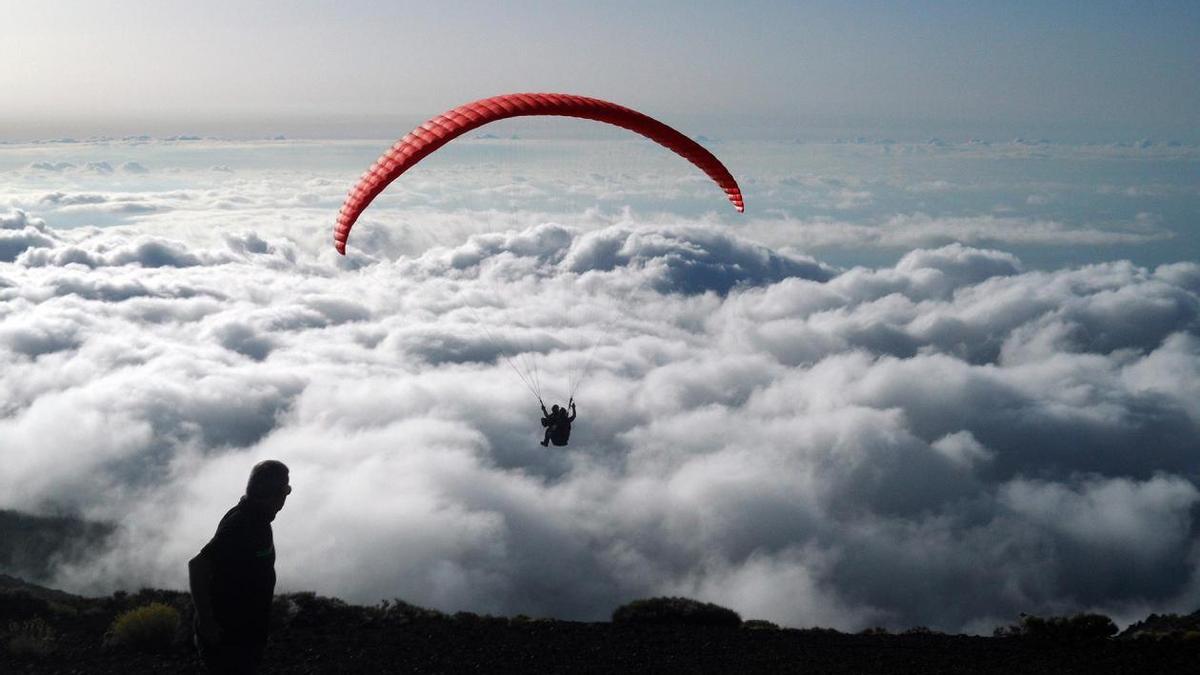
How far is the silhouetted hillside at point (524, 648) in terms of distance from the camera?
1230 cm

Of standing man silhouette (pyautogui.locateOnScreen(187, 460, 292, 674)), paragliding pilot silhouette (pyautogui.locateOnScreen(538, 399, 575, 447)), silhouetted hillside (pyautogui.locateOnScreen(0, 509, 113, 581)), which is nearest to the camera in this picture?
standing man silhouette (pyautogui.locateOnScreen(187, 460, 292, 674))

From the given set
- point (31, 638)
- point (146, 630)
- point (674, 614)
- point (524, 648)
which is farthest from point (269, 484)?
point (674, 614)

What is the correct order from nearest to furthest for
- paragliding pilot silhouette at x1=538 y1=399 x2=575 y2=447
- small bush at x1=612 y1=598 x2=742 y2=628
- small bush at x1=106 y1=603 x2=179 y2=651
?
small bush at x1=106 y1=603 x2=179 y2=651 < small bush at x1=612 y1=598 x2=742 y2=628 < paragliding pilot silhouette at x1=538 y1=399 x2=575 y2=447

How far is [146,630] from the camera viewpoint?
→ 1256cm

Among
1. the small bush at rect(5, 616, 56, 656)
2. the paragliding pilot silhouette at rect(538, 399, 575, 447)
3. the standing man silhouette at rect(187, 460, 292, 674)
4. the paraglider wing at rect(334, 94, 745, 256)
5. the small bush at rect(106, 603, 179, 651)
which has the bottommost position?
the small bush at rect(5, 616, 56, 656)

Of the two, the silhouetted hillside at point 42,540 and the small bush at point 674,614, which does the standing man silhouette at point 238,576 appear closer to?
the small bush at point 674,614

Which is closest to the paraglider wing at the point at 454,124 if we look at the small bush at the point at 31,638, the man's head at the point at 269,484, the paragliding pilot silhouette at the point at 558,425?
the paragliding pilot silhouette at the point at 558,425

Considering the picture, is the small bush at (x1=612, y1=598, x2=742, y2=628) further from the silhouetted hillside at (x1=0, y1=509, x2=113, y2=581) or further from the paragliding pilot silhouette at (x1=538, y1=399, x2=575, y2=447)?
the silhouetted hillside at (x1=0, y1=509, x2=113, y2=581)

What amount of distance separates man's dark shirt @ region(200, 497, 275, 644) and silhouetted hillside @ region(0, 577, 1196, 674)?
22.0 feet

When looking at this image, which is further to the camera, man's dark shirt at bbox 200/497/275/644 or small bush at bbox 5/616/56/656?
small bush at bbox 5/616/56/656

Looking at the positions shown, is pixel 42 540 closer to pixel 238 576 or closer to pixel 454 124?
pixel 454 124

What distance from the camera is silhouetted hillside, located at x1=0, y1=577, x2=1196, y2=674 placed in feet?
40.4

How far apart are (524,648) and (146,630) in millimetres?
6605

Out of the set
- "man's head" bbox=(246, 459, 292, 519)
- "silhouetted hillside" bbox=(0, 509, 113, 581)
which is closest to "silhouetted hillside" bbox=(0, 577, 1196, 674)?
"man's head" bbox=(246, 459, 292, 519)
